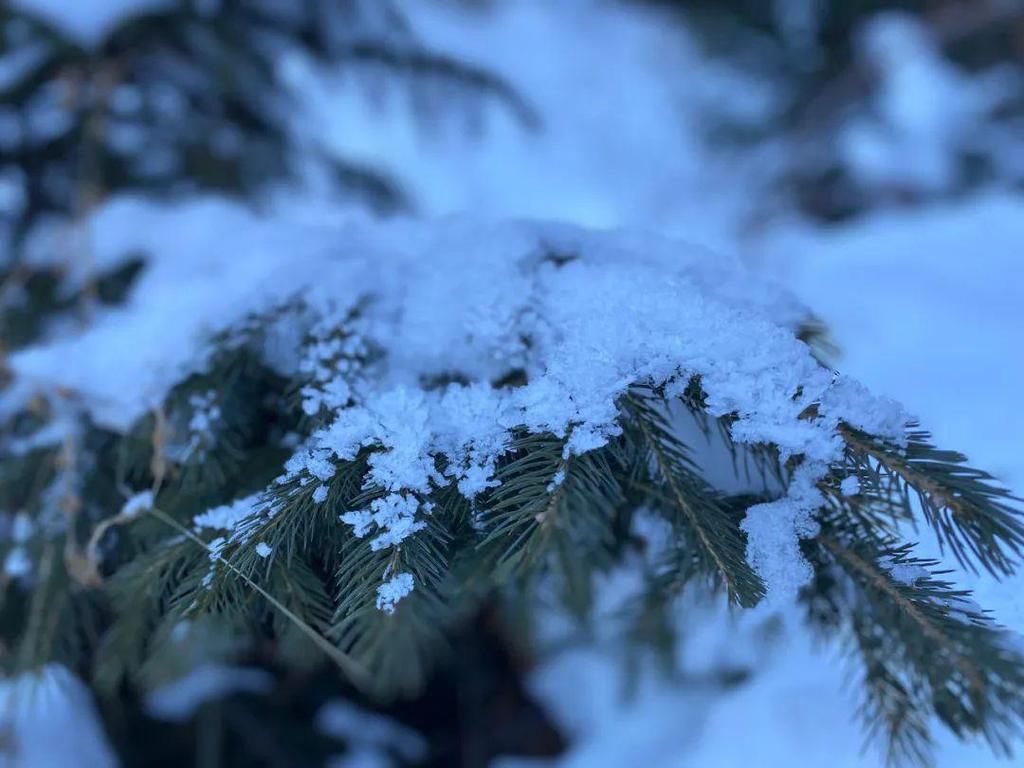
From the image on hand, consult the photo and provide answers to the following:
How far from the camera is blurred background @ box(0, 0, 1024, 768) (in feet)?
5.07

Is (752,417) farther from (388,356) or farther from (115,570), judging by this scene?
(115,570)

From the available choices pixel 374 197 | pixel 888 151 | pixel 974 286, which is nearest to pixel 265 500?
pixel 374 197

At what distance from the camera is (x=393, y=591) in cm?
67

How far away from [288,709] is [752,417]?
1.59 metres

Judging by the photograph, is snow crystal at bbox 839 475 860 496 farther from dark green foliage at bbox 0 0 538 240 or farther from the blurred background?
dark green foliage at bbox 0 0 538 240

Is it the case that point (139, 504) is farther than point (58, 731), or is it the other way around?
point (58, 731)

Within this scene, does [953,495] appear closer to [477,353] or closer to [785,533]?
[785,533]

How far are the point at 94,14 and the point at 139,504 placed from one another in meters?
1.14

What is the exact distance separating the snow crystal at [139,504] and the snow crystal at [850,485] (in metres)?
0.81

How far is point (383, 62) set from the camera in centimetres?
180

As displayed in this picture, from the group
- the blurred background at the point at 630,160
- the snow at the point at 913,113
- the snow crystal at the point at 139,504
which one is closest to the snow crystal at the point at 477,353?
A: the snow crystal at the point at 139,504

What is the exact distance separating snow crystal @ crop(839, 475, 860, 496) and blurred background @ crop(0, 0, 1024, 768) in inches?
7.8

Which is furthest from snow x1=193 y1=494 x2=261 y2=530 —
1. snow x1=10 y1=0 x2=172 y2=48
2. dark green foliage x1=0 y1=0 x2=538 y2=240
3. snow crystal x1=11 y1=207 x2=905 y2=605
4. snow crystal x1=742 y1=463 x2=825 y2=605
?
snow x1=10 y1=0 x2=172 y2=48

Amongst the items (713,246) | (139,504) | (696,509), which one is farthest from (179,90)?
(713,246)
